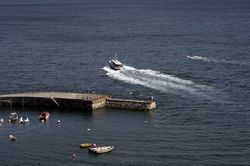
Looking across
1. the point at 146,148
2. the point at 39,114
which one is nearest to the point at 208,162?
the point at 146,148

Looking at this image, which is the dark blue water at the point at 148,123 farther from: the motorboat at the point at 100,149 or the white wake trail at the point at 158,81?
the motorboat at the point at 100,149

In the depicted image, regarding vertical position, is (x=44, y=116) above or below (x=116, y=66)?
below

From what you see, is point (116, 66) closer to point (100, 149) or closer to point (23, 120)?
point (23, 120)

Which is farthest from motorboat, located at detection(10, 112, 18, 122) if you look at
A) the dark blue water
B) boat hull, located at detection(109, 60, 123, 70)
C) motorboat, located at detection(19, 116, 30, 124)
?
boat hull, located at detection(109, 60, 123, 70)

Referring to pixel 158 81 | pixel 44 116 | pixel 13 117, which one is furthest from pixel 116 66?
pixel 13 117

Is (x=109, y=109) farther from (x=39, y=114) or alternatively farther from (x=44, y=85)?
(x=44, y=85)
